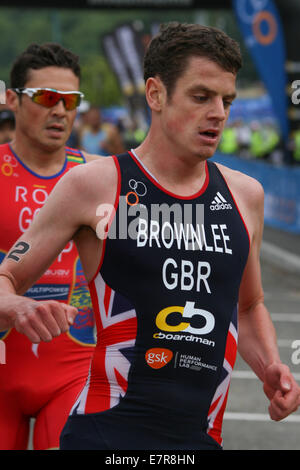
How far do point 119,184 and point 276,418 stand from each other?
2.94ft

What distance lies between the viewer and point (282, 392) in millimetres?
2820

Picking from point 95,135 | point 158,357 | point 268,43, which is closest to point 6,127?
point 158,357

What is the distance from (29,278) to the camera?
2.85m

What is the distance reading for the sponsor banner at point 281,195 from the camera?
1721cm

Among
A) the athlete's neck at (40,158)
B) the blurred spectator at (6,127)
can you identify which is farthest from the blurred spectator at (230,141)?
the athlete's neck at (40,158)

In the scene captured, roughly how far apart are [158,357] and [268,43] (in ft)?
50.4

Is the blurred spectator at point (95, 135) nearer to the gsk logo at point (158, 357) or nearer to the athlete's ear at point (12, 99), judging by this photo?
the athlete's ear at point (12, 99)

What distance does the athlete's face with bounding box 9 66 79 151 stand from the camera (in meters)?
4.29

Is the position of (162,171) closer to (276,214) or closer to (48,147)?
(48,147)

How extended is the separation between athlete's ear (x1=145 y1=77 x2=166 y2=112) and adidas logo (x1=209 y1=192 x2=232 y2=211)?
13.4 inches

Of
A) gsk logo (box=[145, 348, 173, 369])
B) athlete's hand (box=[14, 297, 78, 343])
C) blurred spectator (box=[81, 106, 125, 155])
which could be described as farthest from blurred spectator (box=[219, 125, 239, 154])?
athlete's hand (box=[14, 297, 78, 343])

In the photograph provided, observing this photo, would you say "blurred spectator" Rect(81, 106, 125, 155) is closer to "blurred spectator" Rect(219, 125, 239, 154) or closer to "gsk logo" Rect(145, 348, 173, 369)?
"gsk logo" Rect(145, 348, 173, 369)

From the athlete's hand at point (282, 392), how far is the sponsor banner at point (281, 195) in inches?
555
